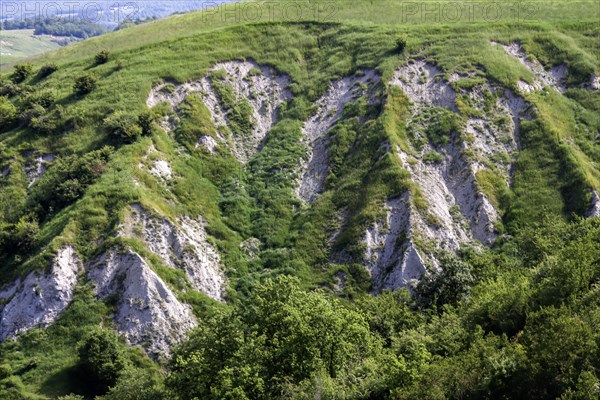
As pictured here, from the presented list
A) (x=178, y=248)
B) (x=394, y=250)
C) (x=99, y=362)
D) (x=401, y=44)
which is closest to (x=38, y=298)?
(x=99, y=362)

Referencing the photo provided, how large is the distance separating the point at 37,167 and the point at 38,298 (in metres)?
22.2

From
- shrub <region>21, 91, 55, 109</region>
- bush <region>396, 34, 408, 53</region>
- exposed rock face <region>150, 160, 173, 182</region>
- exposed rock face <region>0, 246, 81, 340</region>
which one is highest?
bush <region>396, 34, 408, 53</region>

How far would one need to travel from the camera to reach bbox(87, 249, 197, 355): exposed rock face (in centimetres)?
5606

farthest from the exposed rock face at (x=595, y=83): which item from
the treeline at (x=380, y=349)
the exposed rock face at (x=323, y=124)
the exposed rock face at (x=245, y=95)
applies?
the exposed rock face at (x=245, y=95)

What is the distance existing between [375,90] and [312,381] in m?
57.0

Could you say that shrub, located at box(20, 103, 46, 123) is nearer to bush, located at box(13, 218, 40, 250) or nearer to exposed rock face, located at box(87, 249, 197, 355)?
bush, located at box(13, 218, 40, 250)

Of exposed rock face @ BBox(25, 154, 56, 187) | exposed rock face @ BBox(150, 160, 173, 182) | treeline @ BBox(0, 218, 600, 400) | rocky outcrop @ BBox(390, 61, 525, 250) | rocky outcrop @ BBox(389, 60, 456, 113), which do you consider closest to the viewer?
treeline @ BBox(0, 218, 600, 400)

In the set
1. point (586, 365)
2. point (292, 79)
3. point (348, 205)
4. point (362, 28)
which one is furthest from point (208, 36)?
point (586, 365)

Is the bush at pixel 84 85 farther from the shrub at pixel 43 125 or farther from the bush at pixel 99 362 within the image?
the bush at pixel 99 362

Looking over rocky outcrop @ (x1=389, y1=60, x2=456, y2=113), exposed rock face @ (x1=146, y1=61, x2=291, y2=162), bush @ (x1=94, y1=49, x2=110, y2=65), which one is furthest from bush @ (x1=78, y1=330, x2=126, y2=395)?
bush @ (x1=94, y1=49, x2=110, y2=65)

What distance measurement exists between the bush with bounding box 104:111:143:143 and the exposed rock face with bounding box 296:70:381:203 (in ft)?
77.3

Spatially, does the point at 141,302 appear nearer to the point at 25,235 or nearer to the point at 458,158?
the point at 25,235

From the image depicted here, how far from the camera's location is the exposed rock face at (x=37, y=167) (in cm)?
6993

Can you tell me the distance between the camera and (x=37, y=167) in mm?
71000
